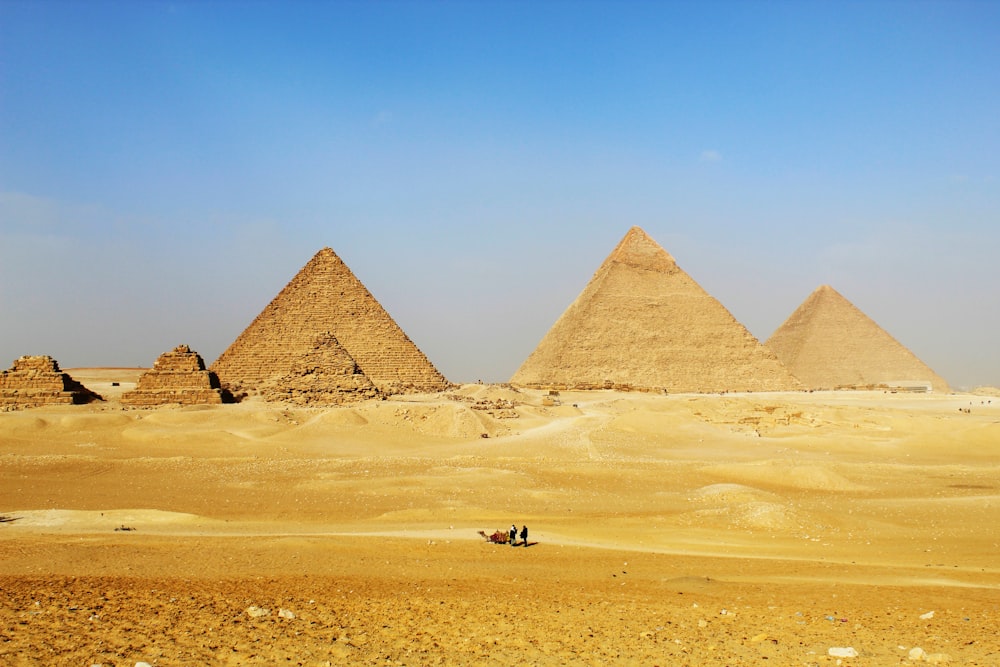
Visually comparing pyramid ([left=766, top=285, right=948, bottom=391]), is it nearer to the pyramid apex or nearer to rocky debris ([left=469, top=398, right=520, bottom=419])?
the pyramid apex

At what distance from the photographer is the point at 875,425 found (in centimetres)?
2581

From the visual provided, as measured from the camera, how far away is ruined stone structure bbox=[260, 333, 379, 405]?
28297 millimetres

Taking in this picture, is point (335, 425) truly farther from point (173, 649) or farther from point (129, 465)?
point (173, 649)

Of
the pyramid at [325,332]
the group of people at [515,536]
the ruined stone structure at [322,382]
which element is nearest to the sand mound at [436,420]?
the ruined stone structure at [322,382]

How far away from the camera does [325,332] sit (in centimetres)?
3719

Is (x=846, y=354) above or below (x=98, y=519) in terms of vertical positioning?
above

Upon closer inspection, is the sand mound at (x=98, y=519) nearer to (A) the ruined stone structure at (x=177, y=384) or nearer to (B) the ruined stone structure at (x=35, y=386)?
(A) the ruined stone structure at (x=177, y=384)

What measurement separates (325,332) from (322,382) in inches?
337

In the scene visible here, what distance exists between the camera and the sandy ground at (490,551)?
17.8 feet

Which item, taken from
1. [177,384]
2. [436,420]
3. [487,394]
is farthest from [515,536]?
[487,394]

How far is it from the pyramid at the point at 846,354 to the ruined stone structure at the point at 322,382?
1622 inches

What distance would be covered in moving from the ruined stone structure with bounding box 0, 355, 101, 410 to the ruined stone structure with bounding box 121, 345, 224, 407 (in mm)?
1796

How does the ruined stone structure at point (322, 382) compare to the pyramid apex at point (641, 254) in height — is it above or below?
below

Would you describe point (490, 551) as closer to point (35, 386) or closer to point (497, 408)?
point (497, 408)
